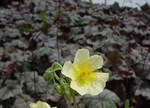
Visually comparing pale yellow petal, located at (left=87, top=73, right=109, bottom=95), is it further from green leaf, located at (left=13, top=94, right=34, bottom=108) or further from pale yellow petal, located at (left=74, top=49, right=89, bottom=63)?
green leaf, located at (left=13, top=94, right=34, bottom=108)

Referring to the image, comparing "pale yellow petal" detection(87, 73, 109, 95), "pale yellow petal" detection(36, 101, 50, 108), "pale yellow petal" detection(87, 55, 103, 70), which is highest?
"pale yellow petal" detection(87, 55, 103, 70)

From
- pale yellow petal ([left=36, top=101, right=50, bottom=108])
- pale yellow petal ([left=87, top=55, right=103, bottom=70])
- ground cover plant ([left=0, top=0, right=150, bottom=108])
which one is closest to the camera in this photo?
pale yellow petal ([left=36, top=101, right=50, bottom=108])

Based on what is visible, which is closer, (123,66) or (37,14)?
(123,66)

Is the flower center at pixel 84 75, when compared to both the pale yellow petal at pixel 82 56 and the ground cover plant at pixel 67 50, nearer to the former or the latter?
the pale yellow petal at pixel 82 56

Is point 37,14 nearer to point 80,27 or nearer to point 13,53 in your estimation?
point 80,27

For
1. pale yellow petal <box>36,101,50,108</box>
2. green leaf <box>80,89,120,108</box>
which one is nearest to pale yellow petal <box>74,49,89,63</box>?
pale yellow petal <box>36,101,50,108</box>

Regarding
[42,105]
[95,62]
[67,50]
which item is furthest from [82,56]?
[67,50]

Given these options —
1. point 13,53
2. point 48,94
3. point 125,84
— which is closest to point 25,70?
point 13,53
